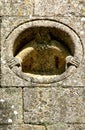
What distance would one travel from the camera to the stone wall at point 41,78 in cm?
818

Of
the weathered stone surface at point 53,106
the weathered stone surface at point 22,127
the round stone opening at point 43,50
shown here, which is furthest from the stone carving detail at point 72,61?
the weathered stone surface at point 22,127

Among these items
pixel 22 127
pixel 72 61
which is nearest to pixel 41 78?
pixel 72 61

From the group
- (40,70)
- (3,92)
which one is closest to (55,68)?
(40,70)

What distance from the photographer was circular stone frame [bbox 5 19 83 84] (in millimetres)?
8289

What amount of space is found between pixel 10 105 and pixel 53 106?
56 cm

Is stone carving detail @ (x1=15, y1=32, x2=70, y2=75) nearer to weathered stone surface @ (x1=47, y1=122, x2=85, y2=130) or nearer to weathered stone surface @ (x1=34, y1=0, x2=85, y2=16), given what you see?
weathered stone surface @ (x1=34, y1=0, x2=85, y2=16)


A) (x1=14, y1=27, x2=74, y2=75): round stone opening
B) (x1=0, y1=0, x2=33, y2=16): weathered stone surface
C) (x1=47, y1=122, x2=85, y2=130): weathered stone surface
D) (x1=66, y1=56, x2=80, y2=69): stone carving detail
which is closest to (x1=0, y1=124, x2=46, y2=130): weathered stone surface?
(x1=47, y1=122, x2=85, y2=130): weathered stone surface

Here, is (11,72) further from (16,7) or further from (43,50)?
(16,7)

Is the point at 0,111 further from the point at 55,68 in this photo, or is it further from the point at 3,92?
the point at 55,68

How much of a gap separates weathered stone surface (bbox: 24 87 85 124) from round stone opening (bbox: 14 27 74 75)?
0.40m

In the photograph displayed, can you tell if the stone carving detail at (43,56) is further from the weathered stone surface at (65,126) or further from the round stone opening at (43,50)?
Result: the weathered stone surface at (65,126)

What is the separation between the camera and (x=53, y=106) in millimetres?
8195

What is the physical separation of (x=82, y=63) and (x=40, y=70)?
1.97 ft

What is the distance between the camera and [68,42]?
8500mm
